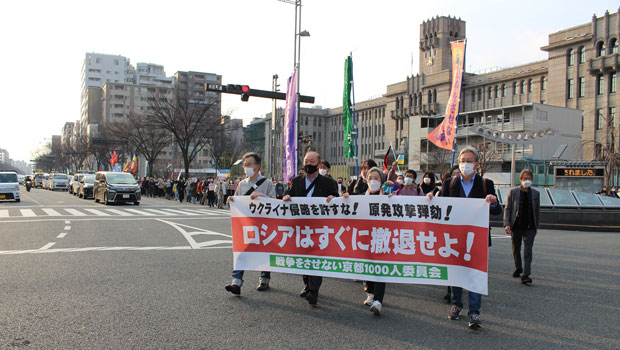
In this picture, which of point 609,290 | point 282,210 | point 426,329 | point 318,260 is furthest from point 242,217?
point 609,290

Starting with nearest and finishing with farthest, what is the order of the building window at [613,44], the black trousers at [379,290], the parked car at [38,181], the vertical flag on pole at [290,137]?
the black trousers at [379,290] → the vertical flag on pole at [290,137] → the building window at [613,44] → the parked car at [38,181]

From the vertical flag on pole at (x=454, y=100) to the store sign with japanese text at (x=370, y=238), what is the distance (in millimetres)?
11367

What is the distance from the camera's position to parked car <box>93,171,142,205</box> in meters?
25.1

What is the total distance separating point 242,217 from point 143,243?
17.5 ft

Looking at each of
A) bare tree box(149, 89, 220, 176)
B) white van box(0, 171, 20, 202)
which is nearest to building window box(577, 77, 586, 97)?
bare tree box(149, 89, 220, 176)

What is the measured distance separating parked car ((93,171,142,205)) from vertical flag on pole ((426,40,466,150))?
16296 millimetres

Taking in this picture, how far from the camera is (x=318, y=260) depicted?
602cm

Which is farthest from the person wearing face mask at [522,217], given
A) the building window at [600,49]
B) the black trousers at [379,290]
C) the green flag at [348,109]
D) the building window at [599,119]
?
the building window at [600,49]

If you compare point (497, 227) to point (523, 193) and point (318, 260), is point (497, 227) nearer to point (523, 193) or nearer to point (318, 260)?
point (523, 193)

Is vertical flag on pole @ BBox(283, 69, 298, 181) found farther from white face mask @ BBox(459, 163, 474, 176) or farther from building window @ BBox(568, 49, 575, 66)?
building window @ BBox(568, 49, 575, 66)

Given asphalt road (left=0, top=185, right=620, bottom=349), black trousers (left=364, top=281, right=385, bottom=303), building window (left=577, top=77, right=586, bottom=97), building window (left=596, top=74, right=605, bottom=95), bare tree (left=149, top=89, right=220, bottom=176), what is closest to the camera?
asphalt road (left=0, top=185, right=620, bottom=349)

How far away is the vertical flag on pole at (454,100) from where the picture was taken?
650 inches

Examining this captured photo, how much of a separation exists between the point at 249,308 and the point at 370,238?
5.56ft

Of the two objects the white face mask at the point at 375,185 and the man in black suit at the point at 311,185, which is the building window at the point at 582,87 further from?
the man in black suit at the point at 311,185
